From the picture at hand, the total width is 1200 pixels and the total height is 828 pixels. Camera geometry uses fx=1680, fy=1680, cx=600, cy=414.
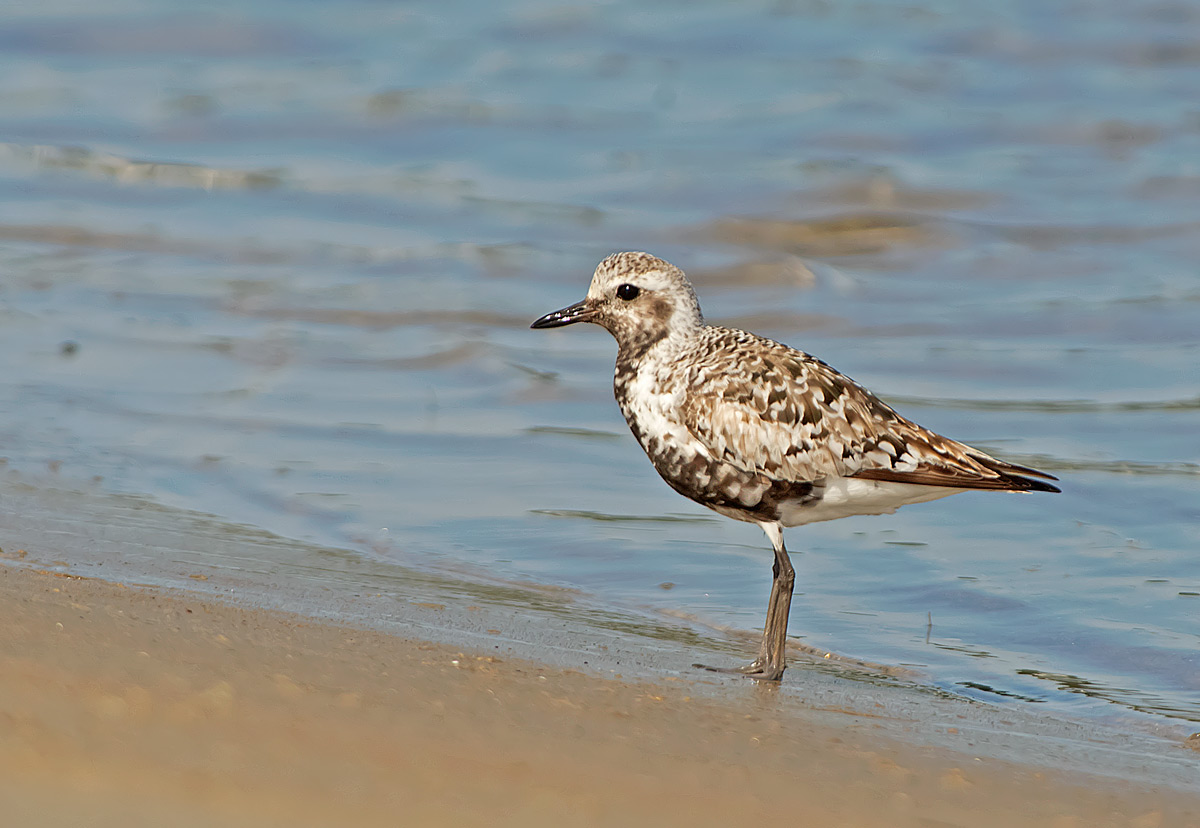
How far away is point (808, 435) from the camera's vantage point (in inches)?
226

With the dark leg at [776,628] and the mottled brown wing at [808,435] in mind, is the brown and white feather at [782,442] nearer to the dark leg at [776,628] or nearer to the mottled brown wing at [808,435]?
the mottled brown wing at [808,435]

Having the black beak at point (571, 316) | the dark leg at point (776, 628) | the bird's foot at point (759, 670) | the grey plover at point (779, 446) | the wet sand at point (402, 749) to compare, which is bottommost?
the wet sand at point (402, 749)

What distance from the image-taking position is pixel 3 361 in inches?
354

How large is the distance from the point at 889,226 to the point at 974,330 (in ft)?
8.04

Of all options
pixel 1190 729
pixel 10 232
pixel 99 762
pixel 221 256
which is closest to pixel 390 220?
pixel 221 256

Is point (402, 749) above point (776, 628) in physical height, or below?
below

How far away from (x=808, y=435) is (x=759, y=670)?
0.82 metres

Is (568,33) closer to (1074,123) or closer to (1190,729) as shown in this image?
(1074,123)

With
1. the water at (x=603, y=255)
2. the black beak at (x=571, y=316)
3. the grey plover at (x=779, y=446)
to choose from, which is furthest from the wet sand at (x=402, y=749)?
the black beak at (x=571, y=316)

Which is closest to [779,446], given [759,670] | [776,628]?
[776,628]

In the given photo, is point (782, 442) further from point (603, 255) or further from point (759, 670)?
point (603, 255)

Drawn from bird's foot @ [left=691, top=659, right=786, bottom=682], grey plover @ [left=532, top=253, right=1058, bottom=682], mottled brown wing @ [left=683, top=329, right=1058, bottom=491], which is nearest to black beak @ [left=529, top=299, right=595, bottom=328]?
grey plover @ [left=532, top=253, right=1058, bottom=682]

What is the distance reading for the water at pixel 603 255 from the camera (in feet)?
22.9

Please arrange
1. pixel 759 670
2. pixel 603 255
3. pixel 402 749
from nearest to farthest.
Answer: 1. pixel 402 749
2. pixel 759 670
3. pixel 603 255
